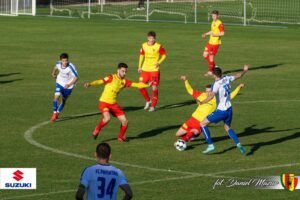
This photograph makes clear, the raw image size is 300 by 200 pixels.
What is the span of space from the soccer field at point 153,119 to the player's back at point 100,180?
536cm

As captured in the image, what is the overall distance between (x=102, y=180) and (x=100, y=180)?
0.03 m

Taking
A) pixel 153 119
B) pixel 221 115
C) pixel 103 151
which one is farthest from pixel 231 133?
pixel 103 151

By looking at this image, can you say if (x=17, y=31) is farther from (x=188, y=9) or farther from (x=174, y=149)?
(x=174, y=149)

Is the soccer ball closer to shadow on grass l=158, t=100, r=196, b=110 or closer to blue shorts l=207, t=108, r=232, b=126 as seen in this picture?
blue shorts l=207, t=108, r=232, b=126

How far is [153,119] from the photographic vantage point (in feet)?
98.1

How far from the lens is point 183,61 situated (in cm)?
4528

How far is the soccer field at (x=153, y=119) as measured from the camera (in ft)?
71.5

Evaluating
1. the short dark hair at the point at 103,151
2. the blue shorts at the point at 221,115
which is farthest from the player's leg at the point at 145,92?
the short dark hair at the point at 103,151

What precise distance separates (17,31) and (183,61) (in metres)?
15.8

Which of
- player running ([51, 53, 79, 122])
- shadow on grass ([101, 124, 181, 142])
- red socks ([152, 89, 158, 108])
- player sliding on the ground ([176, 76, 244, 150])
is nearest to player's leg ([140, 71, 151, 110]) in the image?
→ red socks ([152, 89, 158, 108])

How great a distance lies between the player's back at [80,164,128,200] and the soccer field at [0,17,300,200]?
536 centimetres

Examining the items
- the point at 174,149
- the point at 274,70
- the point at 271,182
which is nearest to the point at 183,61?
the point at 274,70

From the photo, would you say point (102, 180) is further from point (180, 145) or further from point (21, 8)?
point (21, 8)

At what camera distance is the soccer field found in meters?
21.8
